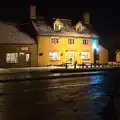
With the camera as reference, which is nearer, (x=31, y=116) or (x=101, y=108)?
(x=31, y=116)

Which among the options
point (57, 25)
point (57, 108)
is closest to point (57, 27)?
point (57, 25)

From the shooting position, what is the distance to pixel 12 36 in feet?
179

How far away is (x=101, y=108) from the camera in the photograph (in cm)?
1320

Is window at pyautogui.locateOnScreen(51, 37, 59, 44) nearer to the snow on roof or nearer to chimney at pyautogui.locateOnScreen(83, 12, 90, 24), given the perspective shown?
the snow on roof

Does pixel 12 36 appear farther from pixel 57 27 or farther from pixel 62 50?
pixel 62 50

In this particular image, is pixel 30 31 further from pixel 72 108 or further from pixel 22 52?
pixel 72 108

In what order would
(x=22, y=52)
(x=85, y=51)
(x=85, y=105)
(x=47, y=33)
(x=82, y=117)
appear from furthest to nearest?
(x=85, y=51)
(x=47, y=33)
(x=22, y=52)
(x=85, y=105)
(x=82, y=117)

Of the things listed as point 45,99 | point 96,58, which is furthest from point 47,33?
point 45,99

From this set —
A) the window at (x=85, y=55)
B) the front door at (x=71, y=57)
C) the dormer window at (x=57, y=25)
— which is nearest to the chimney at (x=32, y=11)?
the dormer window at (x=57, y=25)

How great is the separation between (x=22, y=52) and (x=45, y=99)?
126ft

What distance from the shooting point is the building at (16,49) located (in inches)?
2061

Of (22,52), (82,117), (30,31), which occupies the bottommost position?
(82,117)

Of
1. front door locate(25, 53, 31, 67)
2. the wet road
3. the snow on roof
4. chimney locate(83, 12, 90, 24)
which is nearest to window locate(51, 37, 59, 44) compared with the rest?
the snow on roof

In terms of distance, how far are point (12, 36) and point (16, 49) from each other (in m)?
2.81
